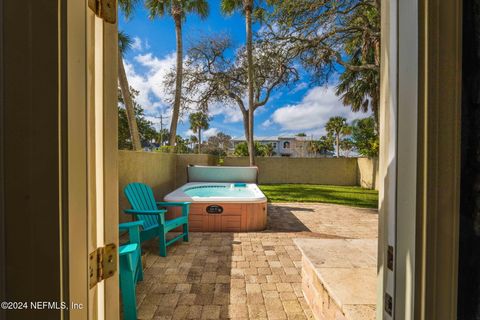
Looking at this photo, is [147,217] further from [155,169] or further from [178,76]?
[178,76]

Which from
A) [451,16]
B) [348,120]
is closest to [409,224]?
[451,16]

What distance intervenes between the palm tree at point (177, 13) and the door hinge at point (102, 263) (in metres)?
7.19

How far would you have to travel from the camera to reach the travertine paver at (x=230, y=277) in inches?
79.9

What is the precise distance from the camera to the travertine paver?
2029mm

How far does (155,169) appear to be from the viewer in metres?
5.29

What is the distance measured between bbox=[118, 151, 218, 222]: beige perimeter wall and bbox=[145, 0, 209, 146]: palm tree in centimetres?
95

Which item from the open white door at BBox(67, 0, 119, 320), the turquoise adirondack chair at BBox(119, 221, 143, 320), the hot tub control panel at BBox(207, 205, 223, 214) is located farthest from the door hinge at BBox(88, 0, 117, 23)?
the hot tub control panel at BBox(207, 205, 223, 214)

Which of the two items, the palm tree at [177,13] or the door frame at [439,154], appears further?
the palm tree at [177,13]

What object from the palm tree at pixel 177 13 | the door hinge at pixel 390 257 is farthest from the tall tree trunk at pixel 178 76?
the door hinge at pixel 390 257

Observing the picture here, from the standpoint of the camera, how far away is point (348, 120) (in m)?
22.9

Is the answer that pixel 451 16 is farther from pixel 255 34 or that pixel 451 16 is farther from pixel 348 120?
pixel 348 120

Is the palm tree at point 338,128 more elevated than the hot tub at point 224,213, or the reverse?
the palm tree at point 338,128

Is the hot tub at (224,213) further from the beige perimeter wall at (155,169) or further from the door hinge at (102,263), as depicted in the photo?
the door hinge at (102,263)

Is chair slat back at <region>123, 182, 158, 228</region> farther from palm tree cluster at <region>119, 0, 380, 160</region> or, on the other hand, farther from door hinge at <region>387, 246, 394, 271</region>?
palm tree cluster at <region>119, 0, 380, 160</region>
